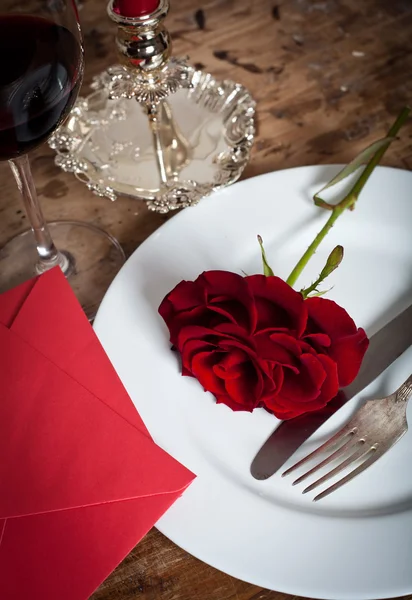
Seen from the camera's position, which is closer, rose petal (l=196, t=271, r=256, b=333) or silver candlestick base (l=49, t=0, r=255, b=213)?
rose petal (l=196, t=271, r=256, b=333)

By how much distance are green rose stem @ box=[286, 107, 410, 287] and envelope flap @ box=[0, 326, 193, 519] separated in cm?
14

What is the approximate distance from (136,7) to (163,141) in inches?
4.9

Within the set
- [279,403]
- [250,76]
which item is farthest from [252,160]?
[279,403]

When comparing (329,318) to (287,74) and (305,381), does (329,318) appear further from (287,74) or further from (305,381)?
(287,74)

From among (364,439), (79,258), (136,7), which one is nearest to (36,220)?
(79,258)

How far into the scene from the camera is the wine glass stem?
0.42 meters

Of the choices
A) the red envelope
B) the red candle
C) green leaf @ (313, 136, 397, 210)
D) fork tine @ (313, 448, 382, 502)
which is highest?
the red candle

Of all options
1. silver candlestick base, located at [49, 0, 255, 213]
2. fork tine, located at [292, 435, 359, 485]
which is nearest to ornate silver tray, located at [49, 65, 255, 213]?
silver candlestick base, located at [49, 0, 255, 213]

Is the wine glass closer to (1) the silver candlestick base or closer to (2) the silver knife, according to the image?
(1) the silver candlestick base

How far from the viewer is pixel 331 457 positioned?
1.18ft

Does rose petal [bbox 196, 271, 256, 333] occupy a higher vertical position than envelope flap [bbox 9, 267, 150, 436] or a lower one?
higher

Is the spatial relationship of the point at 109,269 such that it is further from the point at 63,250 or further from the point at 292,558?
the point at 292,558

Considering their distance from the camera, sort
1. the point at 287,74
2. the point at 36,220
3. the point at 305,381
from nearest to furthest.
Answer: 1. the point at 305,381
2. the point at 36,220
3. the point at 287,74

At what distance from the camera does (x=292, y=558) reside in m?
0.33
